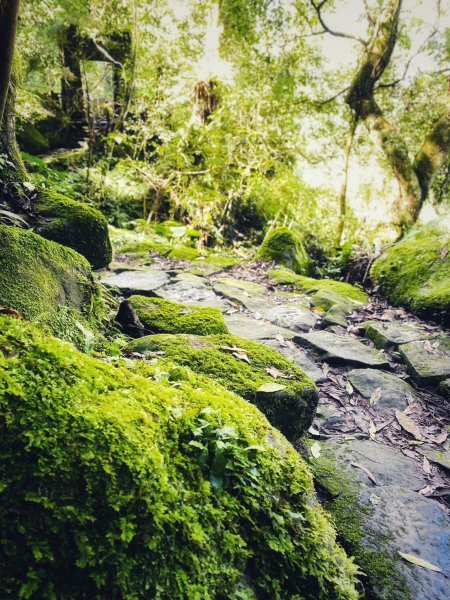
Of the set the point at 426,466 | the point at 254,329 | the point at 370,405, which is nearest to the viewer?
the point at 426,466

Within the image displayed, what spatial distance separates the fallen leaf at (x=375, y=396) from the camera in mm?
3039

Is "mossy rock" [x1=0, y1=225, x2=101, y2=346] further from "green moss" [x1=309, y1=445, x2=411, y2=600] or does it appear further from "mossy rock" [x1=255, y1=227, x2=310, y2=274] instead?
"mossy rock" [x1=255, y1=227, x2=310, y2=274]

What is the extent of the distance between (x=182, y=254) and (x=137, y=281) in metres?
2.65

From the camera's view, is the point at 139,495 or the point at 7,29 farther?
the point at 7,29

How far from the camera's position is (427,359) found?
3.60 metres

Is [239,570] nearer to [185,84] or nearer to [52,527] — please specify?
[52,527]

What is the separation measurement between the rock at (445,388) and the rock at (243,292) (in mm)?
2159

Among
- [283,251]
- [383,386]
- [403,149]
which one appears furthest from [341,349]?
[403,149]

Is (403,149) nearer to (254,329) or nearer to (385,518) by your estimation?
(254,329)

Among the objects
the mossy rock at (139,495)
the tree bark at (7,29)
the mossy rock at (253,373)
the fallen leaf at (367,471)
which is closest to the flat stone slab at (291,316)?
the mossy rock at (253,373)

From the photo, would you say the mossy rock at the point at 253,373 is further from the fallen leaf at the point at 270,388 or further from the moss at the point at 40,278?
the moss at the point at 40,278

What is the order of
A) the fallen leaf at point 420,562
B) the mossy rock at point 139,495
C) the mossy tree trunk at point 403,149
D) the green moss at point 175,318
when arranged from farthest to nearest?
the mossy tree trunk at point 403,149
the green moss at point 175,318
the fallen leaf at point 420,562
the mossy rock at point 139,495

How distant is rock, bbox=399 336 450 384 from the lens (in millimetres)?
3371

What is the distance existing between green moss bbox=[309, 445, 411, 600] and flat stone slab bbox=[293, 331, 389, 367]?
4.78ft
